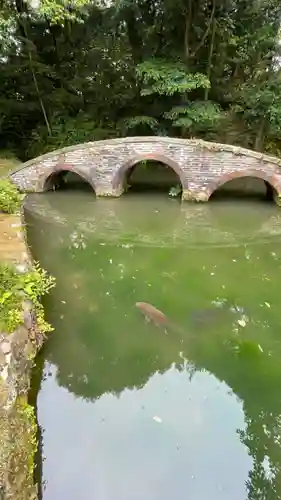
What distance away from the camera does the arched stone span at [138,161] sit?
49.2 feet

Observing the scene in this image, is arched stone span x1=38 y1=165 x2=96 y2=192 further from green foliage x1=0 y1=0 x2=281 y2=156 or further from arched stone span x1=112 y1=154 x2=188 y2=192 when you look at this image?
green foliage x1=0 y1=0 x2=281 y2=156

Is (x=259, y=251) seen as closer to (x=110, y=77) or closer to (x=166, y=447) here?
(x=166, y=447)

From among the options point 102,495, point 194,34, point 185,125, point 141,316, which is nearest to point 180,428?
point 102,495

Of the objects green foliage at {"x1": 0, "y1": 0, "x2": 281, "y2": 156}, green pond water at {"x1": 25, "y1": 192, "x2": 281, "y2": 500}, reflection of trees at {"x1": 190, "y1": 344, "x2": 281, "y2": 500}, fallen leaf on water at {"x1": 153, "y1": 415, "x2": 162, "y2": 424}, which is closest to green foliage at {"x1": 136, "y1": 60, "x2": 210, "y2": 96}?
green foliage at {"x1": 0, "y1": 0, "x2": 281, "y2": 156}

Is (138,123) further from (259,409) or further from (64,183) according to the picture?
(259,409)

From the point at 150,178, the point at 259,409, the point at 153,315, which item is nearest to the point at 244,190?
the point at 150,178

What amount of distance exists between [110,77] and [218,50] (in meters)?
5.34

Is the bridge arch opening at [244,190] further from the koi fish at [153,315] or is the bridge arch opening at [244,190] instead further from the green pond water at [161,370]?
the koi fish at [153,315]

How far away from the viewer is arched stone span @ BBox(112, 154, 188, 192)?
1498 centimetres

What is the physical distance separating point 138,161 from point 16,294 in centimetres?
998

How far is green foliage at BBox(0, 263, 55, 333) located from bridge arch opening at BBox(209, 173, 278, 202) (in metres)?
9.11

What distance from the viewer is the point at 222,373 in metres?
6.16

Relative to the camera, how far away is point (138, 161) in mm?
15273

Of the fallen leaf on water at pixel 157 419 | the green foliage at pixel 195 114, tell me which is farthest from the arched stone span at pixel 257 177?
the fallen leaf on water at pixel 157 419
